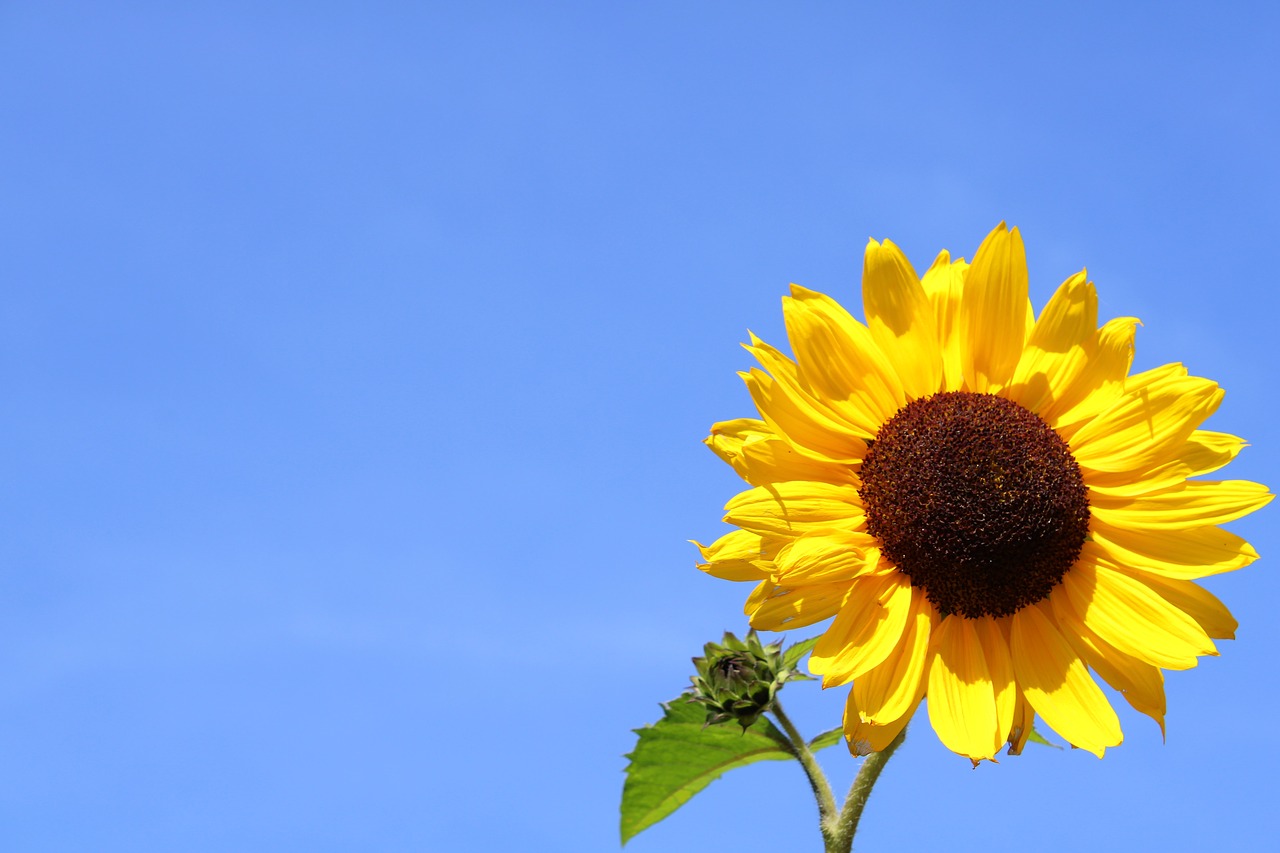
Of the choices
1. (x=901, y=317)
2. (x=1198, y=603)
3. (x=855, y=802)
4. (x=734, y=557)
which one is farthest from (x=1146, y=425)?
(x=855, y=802)

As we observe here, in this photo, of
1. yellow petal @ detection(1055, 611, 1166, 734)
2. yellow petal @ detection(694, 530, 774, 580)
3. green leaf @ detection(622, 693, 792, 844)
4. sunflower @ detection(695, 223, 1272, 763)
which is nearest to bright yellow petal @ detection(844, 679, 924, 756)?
sunflower @ detection(695, 223, 1272, 763)

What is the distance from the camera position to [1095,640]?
4.13 meters

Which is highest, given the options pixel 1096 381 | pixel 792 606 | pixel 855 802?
pixel 1096 381

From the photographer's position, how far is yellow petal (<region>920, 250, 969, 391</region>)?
420cm

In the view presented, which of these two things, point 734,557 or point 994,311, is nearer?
point 734,557

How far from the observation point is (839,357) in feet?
13.8

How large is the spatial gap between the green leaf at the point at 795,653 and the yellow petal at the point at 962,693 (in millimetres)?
751

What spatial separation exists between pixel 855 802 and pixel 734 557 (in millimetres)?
1043

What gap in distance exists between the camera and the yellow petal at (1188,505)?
4.03m

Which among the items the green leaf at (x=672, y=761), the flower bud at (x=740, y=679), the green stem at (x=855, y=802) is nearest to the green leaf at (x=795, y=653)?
the flower bud at (x=740, y=679)

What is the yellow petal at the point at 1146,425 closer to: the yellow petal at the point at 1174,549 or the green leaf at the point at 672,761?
the yellow petal at the point at 1174,549

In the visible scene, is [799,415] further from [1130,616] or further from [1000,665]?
[1130,616]

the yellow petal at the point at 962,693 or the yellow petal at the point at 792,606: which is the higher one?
the yellow petal at the point at 792,606

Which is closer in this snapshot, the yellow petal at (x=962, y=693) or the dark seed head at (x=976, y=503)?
the yellow petal at (x=962, y=693)
